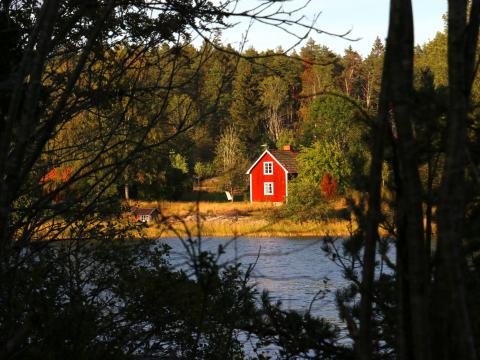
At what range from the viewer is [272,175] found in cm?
4947

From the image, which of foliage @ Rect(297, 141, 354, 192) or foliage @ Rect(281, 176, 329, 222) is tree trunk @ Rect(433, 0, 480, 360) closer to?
foliage @ Rect(281, 176, 329, 222)

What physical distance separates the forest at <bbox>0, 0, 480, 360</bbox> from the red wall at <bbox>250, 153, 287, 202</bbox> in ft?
134

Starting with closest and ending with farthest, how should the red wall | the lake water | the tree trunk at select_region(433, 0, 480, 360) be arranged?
the tree trunk at select_region(433, 0, 480, 360), the lake water, the red wall

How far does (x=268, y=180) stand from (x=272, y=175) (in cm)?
47

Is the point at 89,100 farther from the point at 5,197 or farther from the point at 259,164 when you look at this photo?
the point at 259,164

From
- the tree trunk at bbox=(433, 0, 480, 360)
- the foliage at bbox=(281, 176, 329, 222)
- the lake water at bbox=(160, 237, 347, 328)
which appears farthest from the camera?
the foliage at bbox=(281, 176, 329, 222)

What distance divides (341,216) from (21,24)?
3023mm

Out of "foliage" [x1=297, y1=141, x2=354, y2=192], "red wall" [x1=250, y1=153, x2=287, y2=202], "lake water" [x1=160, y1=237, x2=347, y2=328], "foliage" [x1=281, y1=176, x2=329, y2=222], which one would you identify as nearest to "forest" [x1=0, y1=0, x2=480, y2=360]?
"lake water" [x1=160, y1=237, x2=347, y2=328]

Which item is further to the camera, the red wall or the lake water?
the red wall

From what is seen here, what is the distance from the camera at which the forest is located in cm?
264

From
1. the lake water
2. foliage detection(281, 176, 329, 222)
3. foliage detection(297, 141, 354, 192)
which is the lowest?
the lake water

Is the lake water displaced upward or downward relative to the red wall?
downward

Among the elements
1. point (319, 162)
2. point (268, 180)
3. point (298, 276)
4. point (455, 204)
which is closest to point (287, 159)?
point (268, 180)

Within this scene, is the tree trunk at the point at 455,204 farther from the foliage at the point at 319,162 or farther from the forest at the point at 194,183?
the foliage at the point at 319,162
